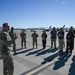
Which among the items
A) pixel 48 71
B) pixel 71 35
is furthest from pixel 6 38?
pixel 71 35

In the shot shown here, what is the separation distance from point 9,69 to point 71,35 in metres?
6.76

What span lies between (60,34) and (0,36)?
24.1 feet

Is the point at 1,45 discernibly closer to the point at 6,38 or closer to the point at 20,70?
the point at 6,38

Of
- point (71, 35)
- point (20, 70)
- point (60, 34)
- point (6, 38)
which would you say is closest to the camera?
point (6, 38)

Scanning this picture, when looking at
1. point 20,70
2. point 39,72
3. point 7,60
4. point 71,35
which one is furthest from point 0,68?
point 71,35

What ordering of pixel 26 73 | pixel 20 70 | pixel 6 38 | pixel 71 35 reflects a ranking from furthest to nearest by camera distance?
1. pixel 71 35
2. pixel 20 70
3. pixel 26 73
4. pixel 6 38

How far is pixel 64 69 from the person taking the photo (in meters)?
7.14

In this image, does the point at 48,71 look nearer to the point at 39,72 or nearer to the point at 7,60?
the point at 39,72

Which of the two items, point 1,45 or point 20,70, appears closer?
point 1,45

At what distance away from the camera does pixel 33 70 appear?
272 inches

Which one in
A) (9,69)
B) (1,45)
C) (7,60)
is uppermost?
(1,45)

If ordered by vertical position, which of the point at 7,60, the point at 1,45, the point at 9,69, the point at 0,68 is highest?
the point at 1,45

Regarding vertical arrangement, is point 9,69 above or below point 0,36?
below

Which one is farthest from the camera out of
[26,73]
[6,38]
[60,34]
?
[60,34]
